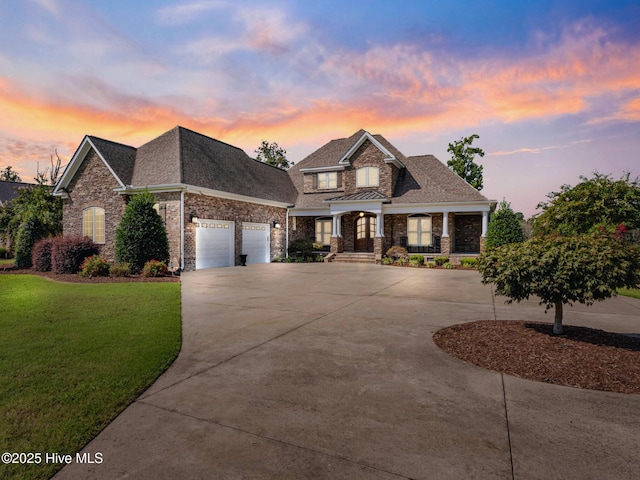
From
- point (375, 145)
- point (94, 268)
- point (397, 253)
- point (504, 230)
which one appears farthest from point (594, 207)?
point (94, 268)

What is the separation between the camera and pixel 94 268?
14891mm

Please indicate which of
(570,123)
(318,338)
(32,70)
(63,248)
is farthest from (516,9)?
(63,248)

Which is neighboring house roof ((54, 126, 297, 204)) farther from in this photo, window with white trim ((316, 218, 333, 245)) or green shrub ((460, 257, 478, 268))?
green shrub ((460, 257, 478, 268))

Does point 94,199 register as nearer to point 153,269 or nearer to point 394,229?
point 153,269

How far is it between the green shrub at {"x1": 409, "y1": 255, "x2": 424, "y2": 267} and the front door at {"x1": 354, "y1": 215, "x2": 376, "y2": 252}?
3.80 metres

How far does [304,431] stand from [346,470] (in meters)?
0.65

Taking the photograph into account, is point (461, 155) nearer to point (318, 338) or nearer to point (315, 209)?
point (315, 209)

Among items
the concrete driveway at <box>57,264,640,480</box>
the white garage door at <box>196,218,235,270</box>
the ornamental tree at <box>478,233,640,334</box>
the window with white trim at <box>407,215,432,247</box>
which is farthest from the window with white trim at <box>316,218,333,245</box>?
the ornamental tree at <box>478,233,640,334</box>

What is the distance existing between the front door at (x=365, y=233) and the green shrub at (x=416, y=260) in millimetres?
3802

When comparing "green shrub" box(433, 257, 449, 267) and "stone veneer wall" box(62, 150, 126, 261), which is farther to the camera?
"green shrub" box(433, 257, 449, 267)

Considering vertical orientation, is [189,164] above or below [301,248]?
above

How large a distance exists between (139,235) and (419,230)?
17.4 meters

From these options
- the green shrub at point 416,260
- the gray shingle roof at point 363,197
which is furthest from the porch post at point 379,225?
the green shrub at point 416,260

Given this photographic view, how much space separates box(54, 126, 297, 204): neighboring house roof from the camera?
18.2 m
